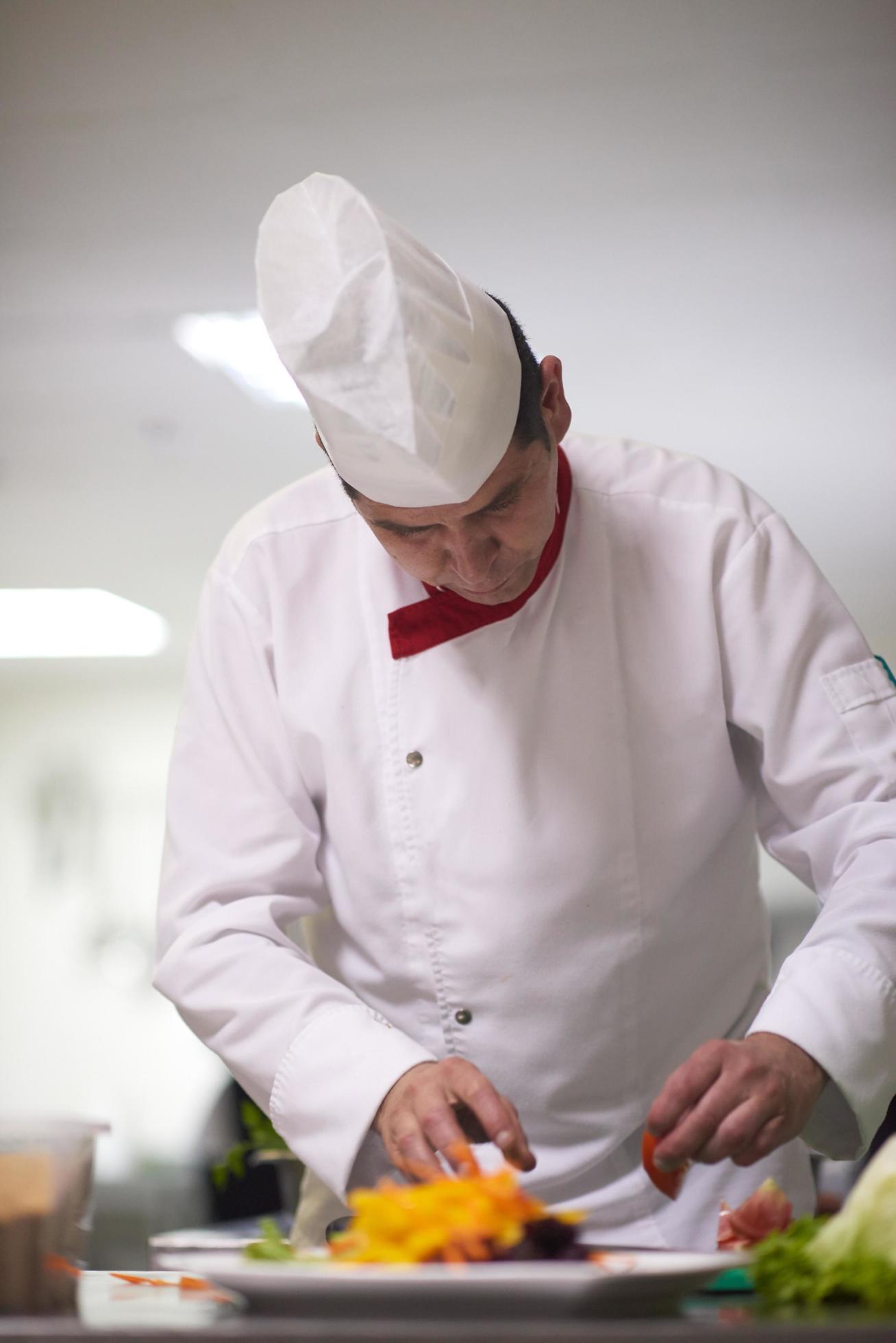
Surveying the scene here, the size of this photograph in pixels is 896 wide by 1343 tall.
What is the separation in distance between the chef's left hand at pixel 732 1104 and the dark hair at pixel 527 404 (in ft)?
2.06

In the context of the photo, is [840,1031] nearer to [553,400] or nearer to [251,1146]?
[553,400]

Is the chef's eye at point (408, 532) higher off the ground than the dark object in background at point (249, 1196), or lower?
higher

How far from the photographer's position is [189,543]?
6703mm

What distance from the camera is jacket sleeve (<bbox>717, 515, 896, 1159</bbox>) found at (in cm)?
127

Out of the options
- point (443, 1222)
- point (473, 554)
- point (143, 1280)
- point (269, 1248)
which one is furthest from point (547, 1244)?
point (473, 554)

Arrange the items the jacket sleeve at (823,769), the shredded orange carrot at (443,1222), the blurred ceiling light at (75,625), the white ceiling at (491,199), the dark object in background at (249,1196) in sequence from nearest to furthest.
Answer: the shredded orange carrot at (443,1222), the jacket sleeve at (823,769), the white ceiling at (491,199), the dark object in background at (249,1196), the blurred ceiling light at (75,625)

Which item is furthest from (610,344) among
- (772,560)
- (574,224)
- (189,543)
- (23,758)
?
(23,758)

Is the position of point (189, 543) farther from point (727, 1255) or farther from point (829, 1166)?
point (727, 1255)

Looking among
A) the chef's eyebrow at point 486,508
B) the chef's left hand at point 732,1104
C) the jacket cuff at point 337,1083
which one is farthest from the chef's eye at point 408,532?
the chef's left hand at point 732,1104

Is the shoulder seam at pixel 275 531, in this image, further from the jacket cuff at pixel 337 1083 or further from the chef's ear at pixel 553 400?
the jacket cuff at pixel 337 1083

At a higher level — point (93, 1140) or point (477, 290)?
point (477, 290)

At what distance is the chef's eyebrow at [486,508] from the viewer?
53.7 inches

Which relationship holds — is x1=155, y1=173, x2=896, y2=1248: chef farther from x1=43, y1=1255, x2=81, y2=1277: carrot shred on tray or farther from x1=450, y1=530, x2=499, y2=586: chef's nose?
x1=43, y1=1255, x2=81, y2=1277: carrot shred on tray

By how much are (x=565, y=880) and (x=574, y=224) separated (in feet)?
10.1
